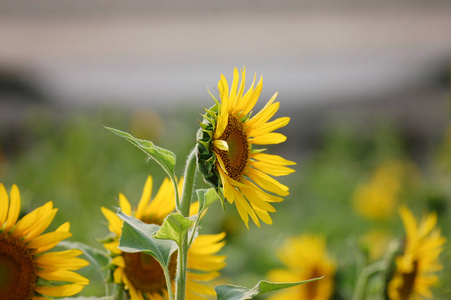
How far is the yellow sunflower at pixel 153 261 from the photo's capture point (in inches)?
23.5

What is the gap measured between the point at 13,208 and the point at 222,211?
52.0 inches

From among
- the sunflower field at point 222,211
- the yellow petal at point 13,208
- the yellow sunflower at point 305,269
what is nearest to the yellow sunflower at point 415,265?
the sunflower field at point 222,211

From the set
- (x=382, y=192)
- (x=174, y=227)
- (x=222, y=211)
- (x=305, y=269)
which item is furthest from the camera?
(x=382, y=192)

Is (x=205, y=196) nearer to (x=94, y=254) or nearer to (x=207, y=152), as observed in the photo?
(x=207, y=152)

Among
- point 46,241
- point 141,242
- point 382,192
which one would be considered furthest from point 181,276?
point 382,192

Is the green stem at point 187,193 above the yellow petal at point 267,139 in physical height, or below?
below

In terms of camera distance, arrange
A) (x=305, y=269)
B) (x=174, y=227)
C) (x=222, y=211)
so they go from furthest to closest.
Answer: (x=222, y=211) < (x=305, y=269) < (x=174, y=227)

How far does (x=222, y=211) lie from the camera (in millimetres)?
1835

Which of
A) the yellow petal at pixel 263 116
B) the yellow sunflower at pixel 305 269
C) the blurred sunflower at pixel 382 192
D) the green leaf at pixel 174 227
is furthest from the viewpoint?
the blurred sunflower at pixel 382 192

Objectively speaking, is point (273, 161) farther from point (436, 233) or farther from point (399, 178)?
point (399, 178)

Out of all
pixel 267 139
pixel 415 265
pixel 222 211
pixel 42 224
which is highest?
pixel 267 139

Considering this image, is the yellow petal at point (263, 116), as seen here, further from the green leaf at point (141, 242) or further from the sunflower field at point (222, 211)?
the green leaf at point (141, 242)

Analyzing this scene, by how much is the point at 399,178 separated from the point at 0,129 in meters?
2.34

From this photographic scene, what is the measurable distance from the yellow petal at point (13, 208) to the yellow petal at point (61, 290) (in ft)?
0.24
